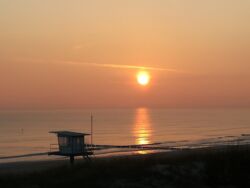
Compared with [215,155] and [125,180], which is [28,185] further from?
[215,155]

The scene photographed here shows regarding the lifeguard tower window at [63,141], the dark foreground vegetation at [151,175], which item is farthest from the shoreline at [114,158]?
the dark foreground vegetation at [151,175]

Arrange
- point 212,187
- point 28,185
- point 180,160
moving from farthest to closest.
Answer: point 180,160, point 212,187, point 28,185

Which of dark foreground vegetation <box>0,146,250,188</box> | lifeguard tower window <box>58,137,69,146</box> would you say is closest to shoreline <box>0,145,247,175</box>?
lifeguard tower window <box>58,137,69,146</box>

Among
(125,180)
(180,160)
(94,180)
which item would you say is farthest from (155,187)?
(180,160)

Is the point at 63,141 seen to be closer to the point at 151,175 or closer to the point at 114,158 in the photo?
the point at 114,158

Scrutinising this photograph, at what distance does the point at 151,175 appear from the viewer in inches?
872

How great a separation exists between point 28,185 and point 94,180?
2.95 m

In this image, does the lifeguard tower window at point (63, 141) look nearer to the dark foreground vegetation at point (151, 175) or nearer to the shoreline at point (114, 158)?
the shoreline at point (114, 158)

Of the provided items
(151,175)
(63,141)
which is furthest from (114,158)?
(151,175)

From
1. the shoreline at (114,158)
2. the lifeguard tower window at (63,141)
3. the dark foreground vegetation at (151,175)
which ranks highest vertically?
the lifeguard tower window at (63,141)

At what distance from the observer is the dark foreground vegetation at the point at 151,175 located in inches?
830

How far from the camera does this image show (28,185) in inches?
807

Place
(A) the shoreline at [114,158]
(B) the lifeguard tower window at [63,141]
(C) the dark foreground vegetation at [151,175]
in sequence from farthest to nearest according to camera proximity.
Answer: (B) the lifeguard tower window at [63,141]
(A) the shoreline at [114,158]
(C) the dark foreground vegetation at [151,175]

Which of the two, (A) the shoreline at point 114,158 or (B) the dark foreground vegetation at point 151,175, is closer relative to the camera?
(B) the dark foreground vegetation at point 151,175
